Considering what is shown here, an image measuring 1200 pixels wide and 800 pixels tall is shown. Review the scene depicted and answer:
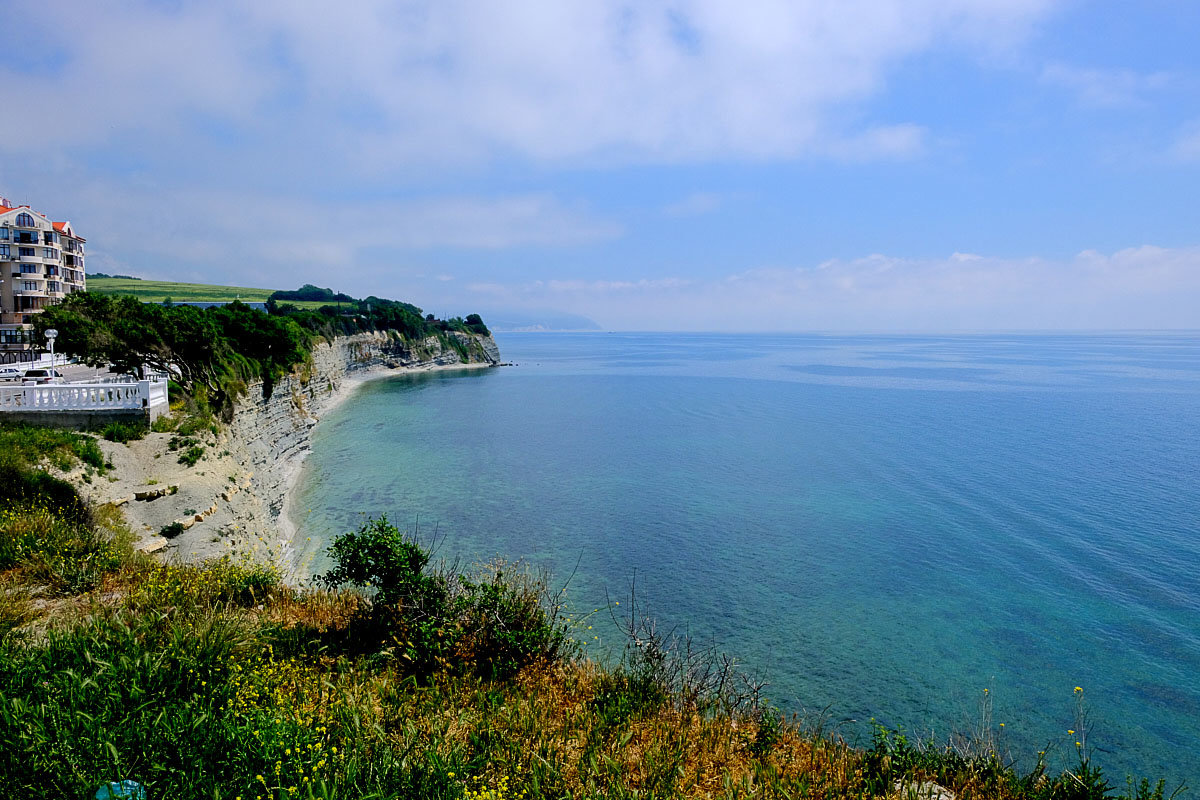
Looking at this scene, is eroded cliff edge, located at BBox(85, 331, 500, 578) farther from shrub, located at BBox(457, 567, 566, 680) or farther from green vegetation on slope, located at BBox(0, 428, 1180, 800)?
shrub, located at BBox(457, 567, 566, 680)

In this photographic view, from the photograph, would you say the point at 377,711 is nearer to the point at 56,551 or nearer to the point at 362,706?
the point at 362,706

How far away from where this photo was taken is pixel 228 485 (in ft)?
63.6

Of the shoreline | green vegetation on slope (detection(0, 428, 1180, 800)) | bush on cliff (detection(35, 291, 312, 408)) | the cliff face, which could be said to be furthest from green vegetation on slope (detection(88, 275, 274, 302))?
green vegetation on slope (detection(0, 428, 1180, 800))

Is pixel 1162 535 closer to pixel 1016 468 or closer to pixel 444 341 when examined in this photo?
pixel 1016 468

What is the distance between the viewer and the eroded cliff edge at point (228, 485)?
1584cm

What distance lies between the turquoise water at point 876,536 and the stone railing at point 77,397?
7.45 m

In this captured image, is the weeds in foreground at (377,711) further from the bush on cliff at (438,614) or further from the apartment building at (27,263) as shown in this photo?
the apartment building at (27,263)

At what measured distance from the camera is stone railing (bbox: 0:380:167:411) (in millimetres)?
17734

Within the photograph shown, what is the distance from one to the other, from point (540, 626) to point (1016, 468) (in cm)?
3477

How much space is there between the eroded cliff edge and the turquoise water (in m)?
1.64

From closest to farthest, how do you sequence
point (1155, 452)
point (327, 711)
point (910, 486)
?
point (327, 711) < point (910, 486) < point (1155, 452)

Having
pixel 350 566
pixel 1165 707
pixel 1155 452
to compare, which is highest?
pixel 350 566

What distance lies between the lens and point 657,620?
17438 millimetres

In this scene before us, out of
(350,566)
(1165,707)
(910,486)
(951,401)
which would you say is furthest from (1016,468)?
(350,566)
